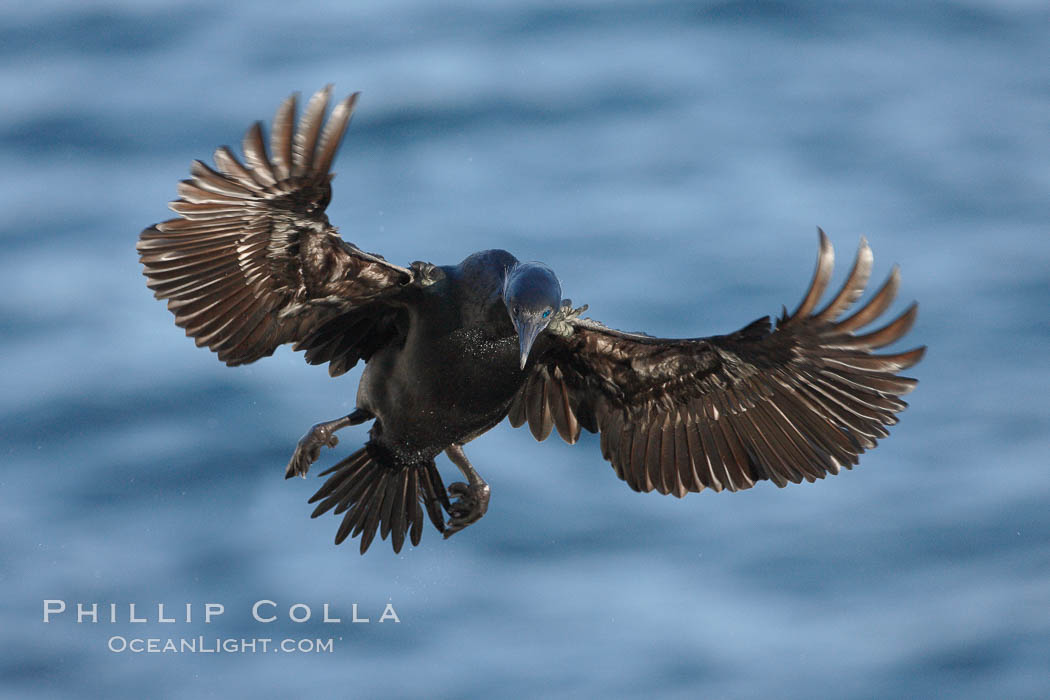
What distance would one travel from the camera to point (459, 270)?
835cm

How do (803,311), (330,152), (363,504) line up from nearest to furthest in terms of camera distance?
(330,152) < (803,311) < (363,504)

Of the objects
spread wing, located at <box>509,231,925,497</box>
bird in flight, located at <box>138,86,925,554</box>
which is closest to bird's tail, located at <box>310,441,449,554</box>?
bird in flight, located at <box>138,86,925,554</box>

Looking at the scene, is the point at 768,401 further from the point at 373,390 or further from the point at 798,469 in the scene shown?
the point at 373,390

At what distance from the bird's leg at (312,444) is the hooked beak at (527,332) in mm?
1225

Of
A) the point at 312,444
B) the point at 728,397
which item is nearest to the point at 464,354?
the point at 312,444

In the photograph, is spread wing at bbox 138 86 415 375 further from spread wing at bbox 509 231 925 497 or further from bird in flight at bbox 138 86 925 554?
spread wing at bbox 509 231 925 497

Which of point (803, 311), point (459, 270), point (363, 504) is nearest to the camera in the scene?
point (803, 311)

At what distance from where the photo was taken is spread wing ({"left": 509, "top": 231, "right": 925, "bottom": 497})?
8086 millimetres

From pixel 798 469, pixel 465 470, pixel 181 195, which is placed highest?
pixel 181 195

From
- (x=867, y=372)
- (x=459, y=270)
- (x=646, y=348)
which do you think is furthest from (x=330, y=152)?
(x=867, y=372)

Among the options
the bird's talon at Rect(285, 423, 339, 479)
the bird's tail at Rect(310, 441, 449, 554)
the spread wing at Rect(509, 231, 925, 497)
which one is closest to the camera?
the spread wing at Rect(509, 231, 925, 497)

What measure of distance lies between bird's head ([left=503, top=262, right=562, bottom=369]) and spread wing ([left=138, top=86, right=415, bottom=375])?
61 centimetres

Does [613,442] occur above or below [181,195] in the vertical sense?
below

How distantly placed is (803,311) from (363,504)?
2.59 meters
